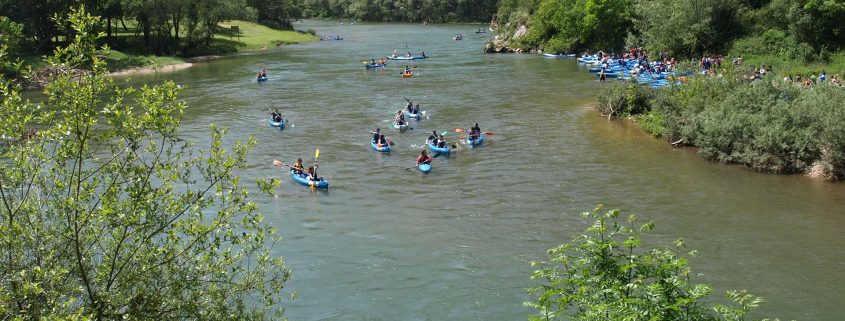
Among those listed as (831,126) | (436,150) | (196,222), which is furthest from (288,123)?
(196,222)

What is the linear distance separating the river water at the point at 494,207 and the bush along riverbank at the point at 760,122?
0.85 m

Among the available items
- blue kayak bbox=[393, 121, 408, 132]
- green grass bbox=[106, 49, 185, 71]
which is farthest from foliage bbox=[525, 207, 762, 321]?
green grass bbox=[106, 49, 185, 71]

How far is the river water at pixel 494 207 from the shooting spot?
1798cm

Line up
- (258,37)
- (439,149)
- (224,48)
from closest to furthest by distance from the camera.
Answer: (439,149) < (224,48) < (258,37)

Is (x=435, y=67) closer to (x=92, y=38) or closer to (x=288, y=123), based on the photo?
(x=288, y=123)

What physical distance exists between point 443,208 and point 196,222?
15.5 meters

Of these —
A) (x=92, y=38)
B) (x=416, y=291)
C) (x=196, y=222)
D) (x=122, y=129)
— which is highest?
(x=92, y=38)

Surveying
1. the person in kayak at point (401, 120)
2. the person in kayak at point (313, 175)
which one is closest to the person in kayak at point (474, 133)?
the person in kayak at point (401, 120)

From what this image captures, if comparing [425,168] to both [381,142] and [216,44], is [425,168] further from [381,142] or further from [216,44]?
[216,44]

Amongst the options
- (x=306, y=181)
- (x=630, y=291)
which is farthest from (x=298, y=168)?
(x=630, y=291)

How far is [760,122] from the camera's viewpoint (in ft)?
93.2

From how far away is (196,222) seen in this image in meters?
9.65

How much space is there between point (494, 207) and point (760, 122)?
12.8 meters

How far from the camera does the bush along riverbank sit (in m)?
26.9
